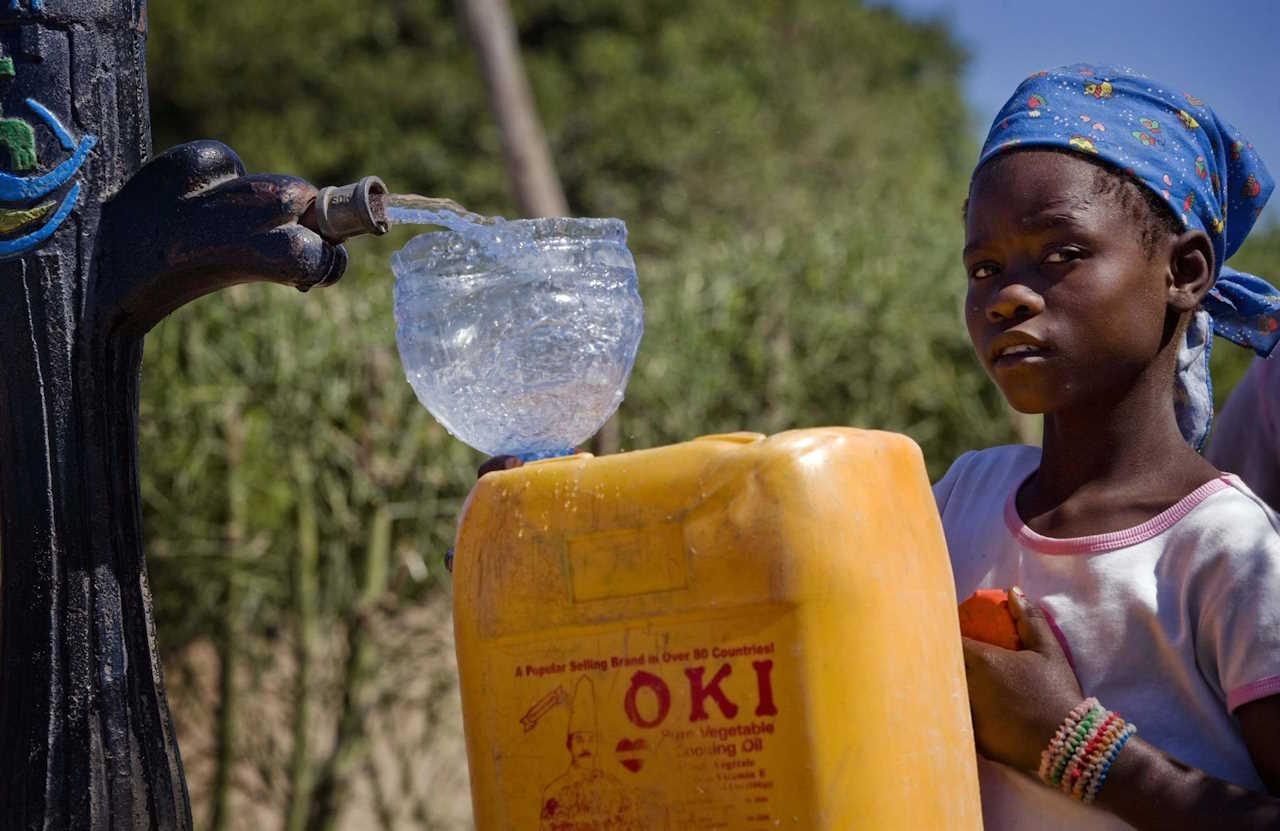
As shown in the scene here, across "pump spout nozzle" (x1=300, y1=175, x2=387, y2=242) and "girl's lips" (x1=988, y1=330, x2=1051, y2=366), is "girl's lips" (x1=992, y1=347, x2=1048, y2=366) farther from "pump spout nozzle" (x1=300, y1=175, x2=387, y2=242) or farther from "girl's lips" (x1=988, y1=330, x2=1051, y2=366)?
"pump spout nozzle" (x1=300, y1=175, x2=387, y2=242)

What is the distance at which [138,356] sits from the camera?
5.77 feet

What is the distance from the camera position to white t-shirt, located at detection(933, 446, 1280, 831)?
1596mm

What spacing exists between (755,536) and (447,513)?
3.50 meters

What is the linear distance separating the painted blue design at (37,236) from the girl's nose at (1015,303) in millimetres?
1057

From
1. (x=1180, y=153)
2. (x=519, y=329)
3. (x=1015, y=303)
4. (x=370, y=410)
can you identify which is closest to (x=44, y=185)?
(x=519, y=329)

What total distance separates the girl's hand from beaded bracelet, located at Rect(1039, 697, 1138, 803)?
11 mm

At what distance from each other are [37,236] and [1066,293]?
116 cm

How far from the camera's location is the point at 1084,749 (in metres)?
1.64

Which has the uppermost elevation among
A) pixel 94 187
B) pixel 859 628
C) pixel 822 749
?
pixel 94 187

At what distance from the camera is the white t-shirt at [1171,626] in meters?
1.60

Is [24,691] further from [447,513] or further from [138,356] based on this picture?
[447,513]

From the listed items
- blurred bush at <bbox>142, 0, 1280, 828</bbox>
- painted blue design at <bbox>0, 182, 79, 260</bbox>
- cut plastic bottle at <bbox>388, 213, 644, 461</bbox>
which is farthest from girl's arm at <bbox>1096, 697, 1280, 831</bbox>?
blurred bush at <bbox>142, 0, 1280, 828</bbox>

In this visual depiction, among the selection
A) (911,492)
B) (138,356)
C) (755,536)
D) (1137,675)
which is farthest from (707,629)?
(138,356)

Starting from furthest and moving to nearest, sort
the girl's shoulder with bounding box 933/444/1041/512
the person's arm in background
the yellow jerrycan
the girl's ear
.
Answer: the person's arm in background → the girl's shoulder with bounding box 933/444/1041/512 → the girl's ear → the yellow jerrycan
